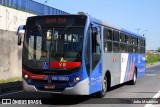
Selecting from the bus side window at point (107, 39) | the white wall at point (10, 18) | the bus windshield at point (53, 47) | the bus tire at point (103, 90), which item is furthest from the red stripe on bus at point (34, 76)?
the white wall at point (10, 18)

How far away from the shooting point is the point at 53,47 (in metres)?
12.1

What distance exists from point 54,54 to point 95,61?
5.68 ft

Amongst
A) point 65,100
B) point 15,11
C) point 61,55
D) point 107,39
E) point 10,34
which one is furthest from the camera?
point 15,11

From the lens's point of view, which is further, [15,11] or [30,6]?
[30,6]

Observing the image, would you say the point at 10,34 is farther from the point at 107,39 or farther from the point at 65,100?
the point at 65,100

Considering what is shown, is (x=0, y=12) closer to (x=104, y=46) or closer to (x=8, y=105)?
(x=104, y=46)

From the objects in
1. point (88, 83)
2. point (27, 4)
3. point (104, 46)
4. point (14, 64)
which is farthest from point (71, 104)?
point (27, 4)

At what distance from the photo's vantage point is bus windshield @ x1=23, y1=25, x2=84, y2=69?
470 inches

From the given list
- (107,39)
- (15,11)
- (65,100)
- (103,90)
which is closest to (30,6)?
(15,11)

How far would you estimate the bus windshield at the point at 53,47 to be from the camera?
11.9m

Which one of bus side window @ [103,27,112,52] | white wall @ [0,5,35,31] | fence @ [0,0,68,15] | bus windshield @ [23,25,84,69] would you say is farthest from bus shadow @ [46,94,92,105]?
fence @ [0,0,68,15]

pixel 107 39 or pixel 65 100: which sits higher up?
pixel 107 39

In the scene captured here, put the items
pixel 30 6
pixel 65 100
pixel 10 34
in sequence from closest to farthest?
pixel 65 100
pixel 10 34
pixel 30 6

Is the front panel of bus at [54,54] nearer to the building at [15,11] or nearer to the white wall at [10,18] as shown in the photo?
the white wall at [10,18]
